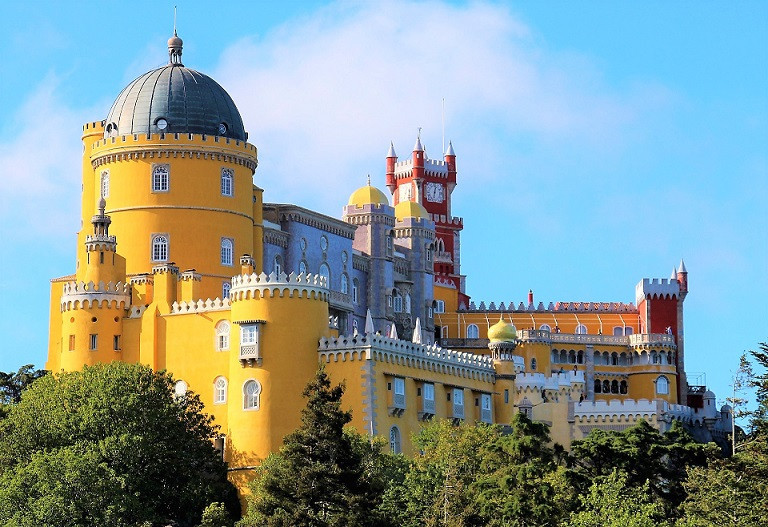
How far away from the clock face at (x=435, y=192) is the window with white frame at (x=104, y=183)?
56680mm

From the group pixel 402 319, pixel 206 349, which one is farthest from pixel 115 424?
pixel 402 319

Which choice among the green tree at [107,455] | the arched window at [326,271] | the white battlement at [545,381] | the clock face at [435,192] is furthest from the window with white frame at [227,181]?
the clock face at [435,192]

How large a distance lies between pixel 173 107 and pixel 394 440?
74.9 ft

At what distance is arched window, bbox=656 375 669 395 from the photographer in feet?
460

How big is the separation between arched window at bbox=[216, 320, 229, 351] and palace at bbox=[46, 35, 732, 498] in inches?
3.8

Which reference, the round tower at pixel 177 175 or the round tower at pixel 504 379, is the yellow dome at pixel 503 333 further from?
the round tower at pixel 177 175

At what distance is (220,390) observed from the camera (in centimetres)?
10025

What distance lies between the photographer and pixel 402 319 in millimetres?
131625

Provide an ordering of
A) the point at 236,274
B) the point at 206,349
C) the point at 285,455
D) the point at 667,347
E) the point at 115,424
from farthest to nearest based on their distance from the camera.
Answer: the point at 667,347
the point at 236,274
the point at 206,349
the point at 115,424
the point at 285,455

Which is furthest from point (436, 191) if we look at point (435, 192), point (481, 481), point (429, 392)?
point (481, 481)

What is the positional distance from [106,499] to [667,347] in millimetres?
62078

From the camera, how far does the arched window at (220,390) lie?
100m

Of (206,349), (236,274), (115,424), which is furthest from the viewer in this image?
(236,274)

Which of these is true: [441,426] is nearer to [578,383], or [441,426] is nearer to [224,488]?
[224,488]
